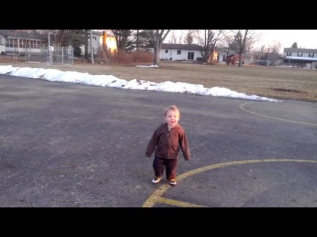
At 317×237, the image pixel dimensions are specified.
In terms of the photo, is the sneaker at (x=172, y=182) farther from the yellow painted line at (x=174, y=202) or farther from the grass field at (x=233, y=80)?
the grass field at (x=233, y=80)

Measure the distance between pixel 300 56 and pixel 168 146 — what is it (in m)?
126

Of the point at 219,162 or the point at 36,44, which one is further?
the point at 36,44

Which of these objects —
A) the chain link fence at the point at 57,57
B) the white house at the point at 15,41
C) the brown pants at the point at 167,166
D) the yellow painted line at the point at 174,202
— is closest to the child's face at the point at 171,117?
the brown pants at the point at 167,166

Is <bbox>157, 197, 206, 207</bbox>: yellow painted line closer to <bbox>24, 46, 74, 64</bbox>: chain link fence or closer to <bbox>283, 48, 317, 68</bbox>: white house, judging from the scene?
<bbox>24, 46, 74, 64</bbox>: chain link fence

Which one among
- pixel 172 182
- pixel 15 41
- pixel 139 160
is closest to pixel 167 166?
pixel 172 182

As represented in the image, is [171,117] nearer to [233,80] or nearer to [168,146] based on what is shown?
[168,146]

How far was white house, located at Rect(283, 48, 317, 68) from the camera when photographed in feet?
329

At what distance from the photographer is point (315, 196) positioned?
362 centimetres

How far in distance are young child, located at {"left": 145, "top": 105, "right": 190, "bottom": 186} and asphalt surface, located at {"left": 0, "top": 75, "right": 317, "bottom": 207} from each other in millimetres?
181

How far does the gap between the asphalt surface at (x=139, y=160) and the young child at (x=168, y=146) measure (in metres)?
0.18
